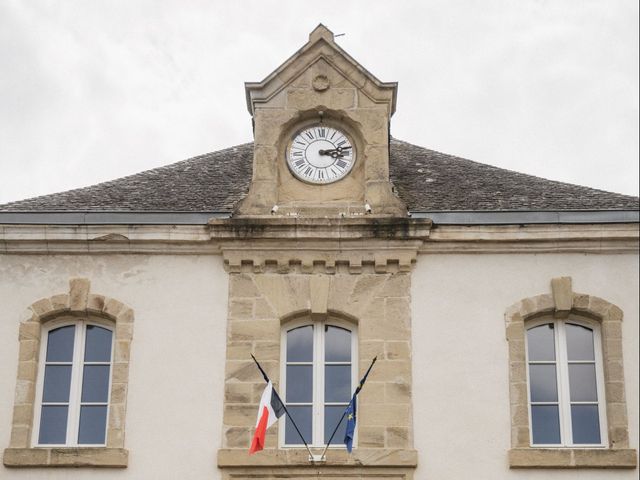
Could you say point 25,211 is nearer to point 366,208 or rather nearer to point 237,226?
point 237,226

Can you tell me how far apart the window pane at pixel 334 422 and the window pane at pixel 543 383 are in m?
2.26

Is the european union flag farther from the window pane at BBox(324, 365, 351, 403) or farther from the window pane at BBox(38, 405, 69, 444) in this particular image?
the window pane at BBox(38, 405, 69, 444)

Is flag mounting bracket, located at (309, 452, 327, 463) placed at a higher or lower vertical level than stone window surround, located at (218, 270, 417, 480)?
lower

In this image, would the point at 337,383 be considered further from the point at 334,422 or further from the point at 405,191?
the point at 405,191

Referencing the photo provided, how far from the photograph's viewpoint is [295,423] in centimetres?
1630

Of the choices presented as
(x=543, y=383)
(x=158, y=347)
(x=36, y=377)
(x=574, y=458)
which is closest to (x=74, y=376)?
(x=36, y=377)

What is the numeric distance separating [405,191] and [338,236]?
1.55 metres

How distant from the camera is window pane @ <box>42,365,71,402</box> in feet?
54.4

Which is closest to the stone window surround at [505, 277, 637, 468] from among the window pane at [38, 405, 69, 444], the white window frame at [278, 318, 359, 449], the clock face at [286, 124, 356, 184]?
the white window frame at [278, 318, 359, 449]

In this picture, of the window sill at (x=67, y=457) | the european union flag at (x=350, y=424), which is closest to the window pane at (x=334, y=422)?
the european union flag at (x=350, y=424)

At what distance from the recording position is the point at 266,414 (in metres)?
15.6

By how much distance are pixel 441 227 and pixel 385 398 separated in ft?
7.42

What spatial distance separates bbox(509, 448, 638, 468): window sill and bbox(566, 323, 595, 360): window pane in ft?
4.14

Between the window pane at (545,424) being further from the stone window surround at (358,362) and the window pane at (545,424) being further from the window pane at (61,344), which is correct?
the window pane at (61,344)
